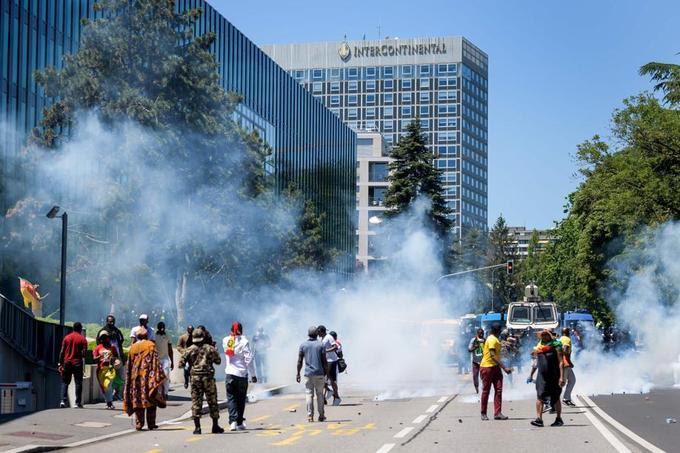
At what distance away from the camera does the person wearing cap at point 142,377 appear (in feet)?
56.3

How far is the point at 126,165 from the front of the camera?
4016cm

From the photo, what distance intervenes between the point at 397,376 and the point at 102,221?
11959 millimetres

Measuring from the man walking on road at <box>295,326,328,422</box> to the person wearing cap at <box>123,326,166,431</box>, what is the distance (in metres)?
3.25

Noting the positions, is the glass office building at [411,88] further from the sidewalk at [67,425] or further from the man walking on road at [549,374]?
the man walking on road at [549,374]

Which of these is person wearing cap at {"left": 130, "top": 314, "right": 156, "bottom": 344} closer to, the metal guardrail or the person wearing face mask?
the person wearing face mask

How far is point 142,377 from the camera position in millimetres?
17141

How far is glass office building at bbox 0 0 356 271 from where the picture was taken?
45.2 metres

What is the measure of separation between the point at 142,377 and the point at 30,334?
33.9 feet

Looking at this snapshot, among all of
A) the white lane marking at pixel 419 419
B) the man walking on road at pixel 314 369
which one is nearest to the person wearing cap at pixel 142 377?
the man walking on road at pixel 314 369

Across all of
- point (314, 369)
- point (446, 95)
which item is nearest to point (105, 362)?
point (314, 369)

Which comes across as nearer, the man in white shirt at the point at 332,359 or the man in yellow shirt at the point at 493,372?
the man in yellow shirt at the point at 493,372

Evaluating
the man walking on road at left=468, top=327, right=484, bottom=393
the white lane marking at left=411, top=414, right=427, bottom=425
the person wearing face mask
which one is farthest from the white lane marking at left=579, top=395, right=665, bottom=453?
the person wearing face mask

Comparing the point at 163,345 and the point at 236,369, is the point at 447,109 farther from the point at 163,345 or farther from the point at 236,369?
the point at 236,369

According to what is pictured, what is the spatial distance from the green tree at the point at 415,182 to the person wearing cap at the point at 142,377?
206ft
